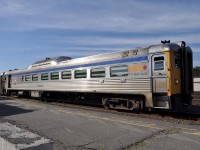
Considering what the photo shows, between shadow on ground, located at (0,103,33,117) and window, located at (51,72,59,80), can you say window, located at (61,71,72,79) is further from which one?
shadow on ground, located at (0,103,33,117)

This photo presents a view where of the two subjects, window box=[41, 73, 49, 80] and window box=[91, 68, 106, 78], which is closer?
window box=[91, 68, 106, 78]

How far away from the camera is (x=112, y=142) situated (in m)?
7.78

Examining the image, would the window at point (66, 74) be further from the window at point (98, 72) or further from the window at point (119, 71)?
the window at point (119, 71)

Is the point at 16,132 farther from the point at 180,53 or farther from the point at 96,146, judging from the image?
the point at 180,53

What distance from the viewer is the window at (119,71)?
14298mm

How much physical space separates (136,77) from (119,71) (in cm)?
125

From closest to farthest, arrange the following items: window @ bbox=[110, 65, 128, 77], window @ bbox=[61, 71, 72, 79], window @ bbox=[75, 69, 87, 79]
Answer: window @ bbox=[110, 65, 128, 77]
window @ bbox=[75, 69, 87, 79]
window @ bbox=[61, 71, 72, 79]

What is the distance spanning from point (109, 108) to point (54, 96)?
7.55 meters

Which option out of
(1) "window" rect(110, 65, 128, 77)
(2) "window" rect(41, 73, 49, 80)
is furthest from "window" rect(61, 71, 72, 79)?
(1) "window" rect(110, 65, 128, 77)

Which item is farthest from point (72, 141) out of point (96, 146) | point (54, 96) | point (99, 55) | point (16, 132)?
point (54, 96)

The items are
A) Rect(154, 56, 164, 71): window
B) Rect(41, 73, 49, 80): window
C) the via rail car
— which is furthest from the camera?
Rect(41, 73, 49, 80): window

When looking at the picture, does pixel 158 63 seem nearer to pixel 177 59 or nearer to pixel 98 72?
pixel 177 59

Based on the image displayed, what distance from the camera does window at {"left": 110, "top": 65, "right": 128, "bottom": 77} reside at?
1430 centimetres

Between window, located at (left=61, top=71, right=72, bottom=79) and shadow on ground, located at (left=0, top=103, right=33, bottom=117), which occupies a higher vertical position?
window, located at (left=61, top=71, right=72, bottom=79)
